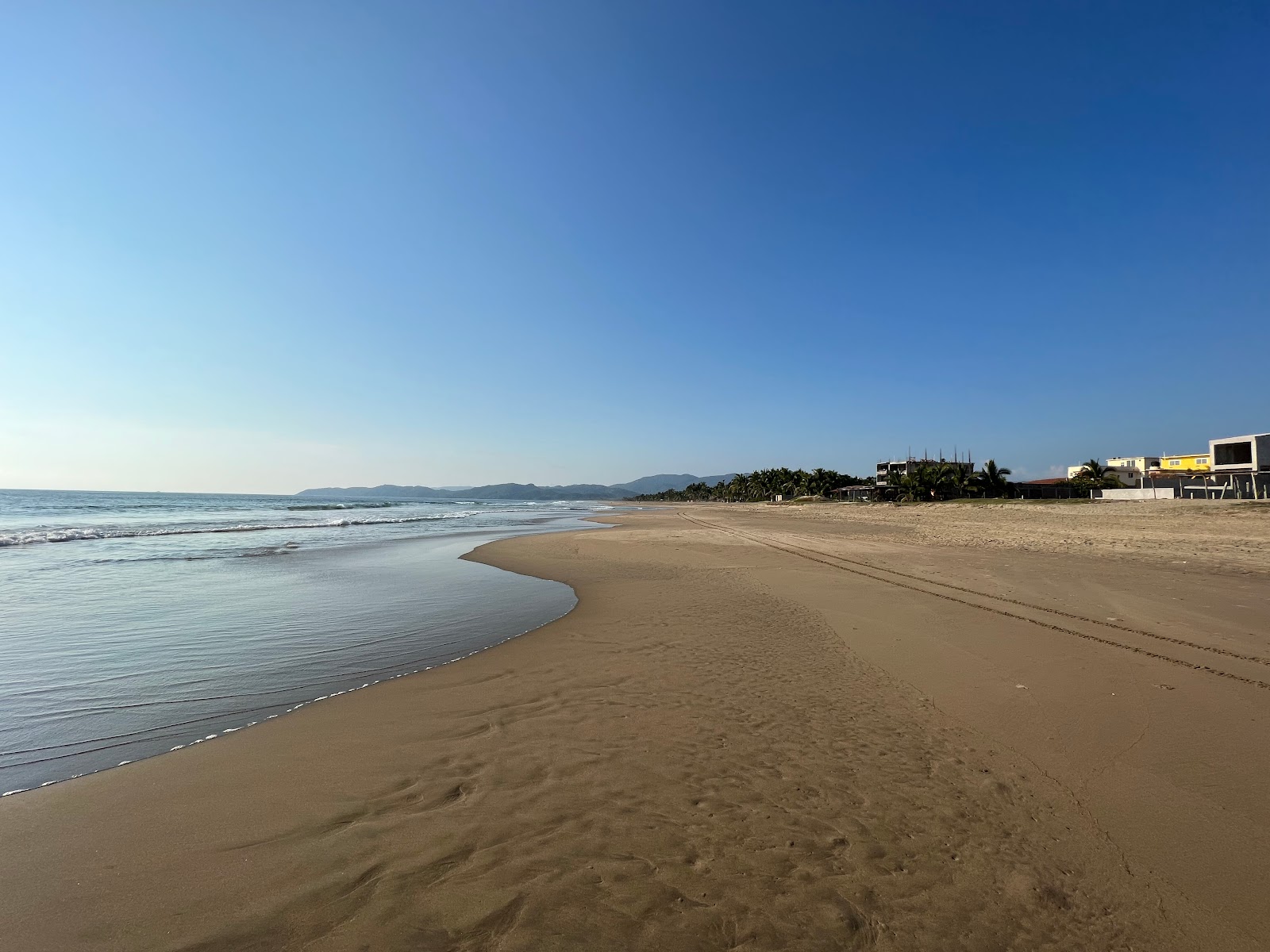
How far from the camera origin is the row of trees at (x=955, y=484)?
7231cm

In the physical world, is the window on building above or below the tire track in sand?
above

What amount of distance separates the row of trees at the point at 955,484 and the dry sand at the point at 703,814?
242 feet

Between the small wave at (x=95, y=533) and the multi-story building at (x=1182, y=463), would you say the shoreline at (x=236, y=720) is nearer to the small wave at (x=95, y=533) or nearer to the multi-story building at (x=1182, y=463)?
the small wave at (x=95, y=533)

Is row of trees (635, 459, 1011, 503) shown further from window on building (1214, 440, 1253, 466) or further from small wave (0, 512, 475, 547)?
small wave (0, 512, 475, 547)

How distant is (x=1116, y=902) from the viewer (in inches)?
116

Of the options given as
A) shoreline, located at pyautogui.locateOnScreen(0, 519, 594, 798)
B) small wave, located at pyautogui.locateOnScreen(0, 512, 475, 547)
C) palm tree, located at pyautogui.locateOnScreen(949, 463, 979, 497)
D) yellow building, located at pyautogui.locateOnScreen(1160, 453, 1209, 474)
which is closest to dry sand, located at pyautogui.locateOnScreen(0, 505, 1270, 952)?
shoreline, located at pyautogui.locateOnScreen(0, 519, 594, 798)

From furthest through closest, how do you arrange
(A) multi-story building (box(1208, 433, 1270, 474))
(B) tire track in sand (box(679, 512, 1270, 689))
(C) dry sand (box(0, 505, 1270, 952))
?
(A) multi-story building (box(1208, 433, 1270, 474)) → (B) tire track in sand (box(679, 512, 1270, 689)) → (C) dry sand (box(0, 505, 1270, 952))

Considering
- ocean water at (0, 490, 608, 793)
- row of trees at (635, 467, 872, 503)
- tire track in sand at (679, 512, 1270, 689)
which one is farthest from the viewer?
row of trees at (635, 467, 872, 503)

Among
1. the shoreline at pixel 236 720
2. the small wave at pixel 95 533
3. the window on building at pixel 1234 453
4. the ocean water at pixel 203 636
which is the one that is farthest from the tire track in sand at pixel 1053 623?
the window on building at pixel 1234 453

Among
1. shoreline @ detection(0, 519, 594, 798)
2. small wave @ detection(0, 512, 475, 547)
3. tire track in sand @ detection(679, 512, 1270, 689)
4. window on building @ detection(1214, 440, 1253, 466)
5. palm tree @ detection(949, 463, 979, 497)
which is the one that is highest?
window on building @ detection(1214, 440, 1253, 466)

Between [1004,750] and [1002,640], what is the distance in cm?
384

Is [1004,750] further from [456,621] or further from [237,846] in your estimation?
[456,621]

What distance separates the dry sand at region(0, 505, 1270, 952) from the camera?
279 cm

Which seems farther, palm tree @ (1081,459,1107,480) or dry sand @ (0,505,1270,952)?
palm tree @ (1081,459,1107,480)
